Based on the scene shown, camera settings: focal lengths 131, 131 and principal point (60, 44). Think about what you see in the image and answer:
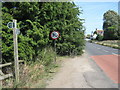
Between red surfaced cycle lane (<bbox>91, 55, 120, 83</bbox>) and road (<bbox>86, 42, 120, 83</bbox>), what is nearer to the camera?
red surfaced cycle lane (<bbox>91, 55, 120, 83</bbox>)

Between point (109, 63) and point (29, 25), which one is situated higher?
point (29, 25)

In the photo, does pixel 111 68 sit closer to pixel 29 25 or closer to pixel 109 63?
pixel 109 63

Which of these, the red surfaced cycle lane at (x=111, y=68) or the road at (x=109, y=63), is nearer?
the red surfaced cycle lane at (x=111, y=68)

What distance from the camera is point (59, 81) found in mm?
5648

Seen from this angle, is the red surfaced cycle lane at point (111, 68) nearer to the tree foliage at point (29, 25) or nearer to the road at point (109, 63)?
the road at point (109, 63)

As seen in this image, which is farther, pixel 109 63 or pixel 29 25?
pixel 109 63

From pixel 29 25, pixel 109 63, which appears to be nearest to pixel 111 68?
pixel 109 63

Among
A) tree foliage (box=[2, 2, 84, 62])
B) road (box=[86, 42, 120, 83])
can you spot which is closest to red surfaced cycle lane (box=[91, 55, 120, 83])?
road (box=[86, 42, 120, 83])

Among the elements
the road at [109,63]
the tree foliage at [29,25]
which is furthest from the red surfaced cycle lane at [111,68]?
the tree foliage at [29,25]

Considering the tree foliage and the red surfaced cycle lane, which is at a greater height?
the tree foliage

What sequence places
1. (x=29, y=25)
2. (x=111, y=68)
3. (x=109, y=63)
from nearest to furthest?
(x=29, y=25) < (x=111, y=68) < (x=109, y=63)

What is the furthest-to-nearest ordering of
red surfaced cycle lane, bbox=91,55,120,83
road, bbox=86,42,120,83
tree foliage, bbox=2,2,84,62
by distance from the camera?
road, bbox=86,42,120,83 → red surfaced cycle lane, bbox=91,55,120,83 → tree foliage, bbox=2,2,84,62

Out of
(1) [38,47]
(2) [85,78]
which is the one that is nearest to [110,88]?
(2) [85,78]

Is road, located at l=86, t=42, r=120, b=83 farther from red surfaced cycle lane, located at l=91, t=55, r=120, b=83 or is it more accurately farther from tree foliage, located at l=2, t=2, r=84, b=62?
tree foliage, located at l=2, t=2, r=84, b=62
